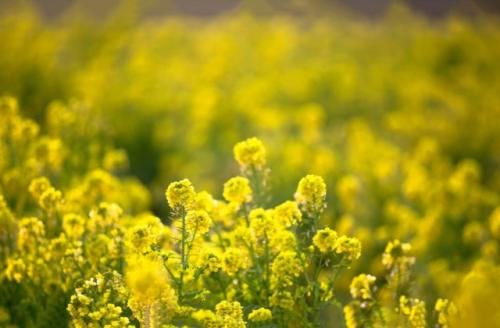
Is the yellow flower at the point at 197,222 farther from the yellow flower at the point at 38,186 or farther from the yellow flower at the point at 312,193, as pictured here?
the yellow flower at the point at 38,186

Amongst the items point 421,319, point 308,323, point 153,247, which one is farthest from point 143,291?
point 421,319

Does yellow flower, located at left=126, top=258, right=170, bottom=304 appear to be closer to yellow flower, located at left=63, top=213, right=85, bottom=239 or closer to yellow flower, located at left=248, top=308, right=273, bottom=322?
yellow flower, located at left=248, top=308, right=273, bottom=322

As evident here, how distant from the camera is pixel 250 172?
321 cm

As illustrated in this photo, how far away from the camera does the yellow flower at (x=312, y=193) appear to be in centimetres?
278

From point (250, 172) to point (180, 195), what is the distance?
0.70 m

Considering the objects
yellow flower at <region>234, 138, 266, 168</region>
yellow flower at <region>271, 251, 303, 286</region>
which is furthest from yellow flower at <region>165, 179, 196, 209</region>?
yellow flower at <region>234, 138, 266, 168</region>

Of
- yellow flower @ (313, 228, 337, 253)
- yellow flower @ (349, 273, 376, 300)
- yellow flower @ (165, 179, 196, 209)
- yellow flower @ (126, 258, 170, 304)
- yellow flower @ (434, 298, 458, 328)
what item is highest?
yellow flower @ (165, 179, 196, 209)

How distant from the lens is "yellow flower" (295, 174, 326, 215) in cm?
278

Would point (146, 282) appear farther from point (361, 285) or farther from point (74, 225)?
point (74, 225)

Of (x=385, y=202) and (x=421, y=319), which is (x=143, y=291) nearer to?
(x=421, y=319)

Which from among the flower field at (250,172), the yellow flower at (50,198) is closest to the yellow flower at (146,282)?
the flower field at (250,172)

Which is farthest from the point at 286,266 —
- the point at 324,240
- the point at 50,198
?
the point at 50,198

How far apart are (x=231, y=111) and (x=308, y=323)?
18.3 ft

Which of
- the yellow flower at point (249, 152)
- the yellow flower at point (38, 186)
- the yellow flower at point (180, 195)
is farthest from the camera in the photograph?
the yellow flower at point (38, 186)
